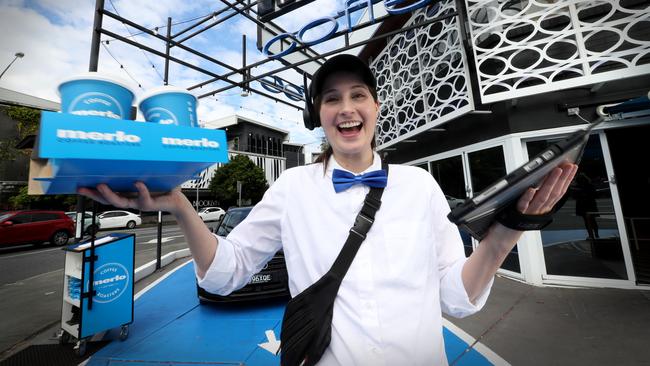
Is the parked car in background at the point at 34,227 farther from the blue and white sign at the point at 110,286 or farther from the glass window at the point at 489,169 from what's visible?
the glass window at the point at 489,169

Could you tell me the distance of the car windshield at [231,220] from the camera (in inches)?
195

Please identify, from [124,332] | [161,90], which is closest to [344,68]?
[161,90]

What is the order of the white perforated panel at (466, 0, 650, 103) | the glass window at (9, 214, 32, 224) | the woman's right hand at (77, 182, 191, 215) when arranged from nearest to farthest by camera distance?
the woman's right hand at (77, 182, 191, 215) → the white perforated panel at (466, 0, 650, 103) → the glass window at (9, 214, 32, 224)

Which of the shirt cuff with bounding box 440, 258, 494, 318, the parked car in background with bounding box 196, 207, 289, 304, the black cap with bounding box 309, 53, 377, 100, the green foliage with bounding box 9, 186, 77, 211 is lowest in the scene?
the parked car in background with bounding box 196, 207, 289, 304

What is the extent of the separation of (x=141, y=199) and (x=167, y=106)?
1.13 feet

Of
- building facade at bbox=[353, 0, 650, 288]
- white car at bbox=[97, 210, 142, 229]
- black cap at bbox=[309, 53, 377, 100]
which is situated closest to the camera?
black cap at bbox=[309, 53, 377, 100]

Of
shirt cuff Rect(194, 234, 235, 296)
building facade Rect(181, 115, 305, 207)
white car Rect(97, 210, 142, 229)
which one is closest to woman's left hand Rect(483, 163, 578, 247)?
shirt cuff Rect(194, 234, 235, 296)

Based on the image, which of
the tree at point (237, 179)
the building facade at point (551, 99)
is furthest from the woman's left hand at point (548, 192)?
the tree at point (237, 179)

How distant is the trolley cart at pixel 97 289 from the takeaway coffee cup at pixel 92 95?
2970mm

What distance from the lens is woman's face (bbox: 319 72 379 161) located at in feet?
4.09

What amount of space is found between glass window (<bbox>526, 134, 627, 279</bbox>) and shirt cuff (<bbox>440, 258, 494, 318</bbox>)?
4509 mm

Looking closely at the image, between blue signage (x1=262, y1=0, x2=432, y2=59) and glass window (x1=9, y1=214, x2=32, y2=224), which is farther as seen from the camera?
glass window (x1=9, y1=214, x2=32, y2=224)

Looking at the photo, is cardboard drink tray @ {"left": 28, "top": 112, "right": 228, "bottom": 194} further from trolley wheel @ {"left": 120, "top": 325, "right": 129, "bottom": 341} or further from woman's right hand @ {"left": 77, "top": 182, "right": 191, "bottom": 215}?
trolley wheel @ {"left": 120, "top": 325, "right": 129, "bottom": 341}

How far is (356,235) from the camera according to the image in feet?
3.47
